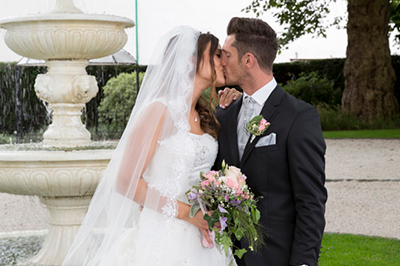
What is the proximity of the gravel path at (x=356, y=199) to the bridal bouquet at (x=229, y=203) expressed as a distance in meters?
3.10

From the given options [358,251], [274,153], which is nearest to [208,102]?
[274,153]

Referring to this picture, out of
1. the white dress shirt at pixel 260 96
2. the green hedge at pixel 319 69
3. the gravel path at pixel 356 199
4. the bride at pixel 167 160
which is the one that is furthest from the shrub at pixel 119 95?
the white dress shirt at pixel 260 96

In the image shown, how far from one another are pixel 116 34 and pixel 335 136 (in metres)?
10.8

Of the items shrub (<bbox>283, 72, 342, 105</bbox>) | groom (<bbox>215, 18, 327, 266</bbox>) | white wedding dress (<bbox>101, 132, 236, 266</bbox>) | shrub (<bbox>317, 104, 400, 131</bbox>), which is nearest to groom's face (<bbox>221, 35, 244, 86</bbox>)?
groom (<bbox>215, 18, 327, 266</bbox>)

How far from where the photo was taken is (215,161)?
3.22m

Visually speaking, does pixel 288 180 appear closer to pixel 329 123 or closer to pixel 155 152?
pixel 155 152

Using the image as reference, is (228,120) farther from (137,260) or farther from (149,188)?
(137,260)

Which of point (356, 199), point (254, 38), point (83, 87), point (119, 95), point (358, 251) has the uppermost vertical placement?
point (254, 38)

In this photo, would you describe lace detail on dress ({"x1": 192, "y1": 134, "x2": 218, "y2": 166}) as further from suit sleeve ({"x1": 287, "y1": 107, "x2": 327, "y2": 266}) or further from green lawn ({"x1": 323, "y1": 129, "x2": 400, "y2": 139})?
green lawn ({"x1": 323, "y1": 129, "x2": 400, "y2": 139})

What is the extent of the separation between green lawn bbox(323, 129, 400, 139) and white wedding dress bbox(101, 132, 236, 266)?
12150 mm

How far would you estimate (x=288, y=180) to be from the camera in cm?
281

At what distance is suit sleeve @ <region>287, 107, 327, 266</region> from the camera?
8.80 ft

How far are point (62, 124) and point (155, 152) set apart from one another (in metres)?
2.80

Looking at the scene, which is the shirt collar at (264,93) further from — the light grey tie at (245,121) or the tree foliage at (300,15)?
the tree foliage at (300,15)
